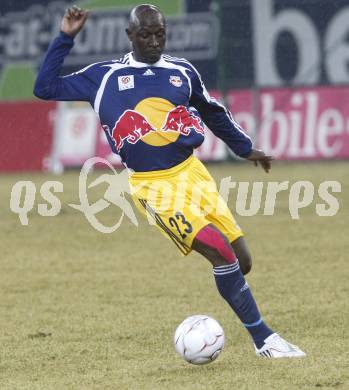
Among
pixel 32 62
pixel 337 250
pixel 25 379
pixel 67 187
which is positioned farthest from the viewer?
pixel 32 62

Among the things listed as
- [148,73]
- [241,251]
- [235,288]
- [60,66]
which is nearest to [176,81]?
[148,73]

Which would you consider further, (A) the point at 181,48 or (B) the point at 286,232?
(A) the point at 181,48

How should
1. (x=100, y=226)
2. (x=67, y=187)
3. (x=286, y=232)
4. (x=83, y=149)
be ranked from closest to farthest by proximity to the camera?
1. (x=286, y=232)
2. (x=100, y=226)
3. (x=67, y=187)
4. (x=83, y=149)

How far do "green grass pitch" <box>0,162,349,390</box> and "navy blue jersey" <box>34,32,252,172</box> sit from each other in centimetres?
131

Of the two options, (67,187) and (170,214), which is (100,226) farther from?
(170,214)

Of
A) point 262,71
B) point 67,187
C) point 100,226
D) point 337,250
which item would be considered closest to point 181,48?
point 262,71

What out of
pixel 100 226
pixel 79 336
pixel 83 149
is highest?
pixel 79 336

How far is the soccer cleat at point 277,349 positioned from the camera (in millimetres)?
6520

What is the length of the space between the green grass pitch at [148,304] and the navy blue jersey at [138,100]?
51.6 inches

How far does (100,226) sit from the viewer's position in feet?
44.5

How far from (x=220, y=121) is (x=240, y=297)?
1.23 meters

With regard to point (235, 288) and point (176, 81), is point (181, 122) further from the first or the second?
point (235, 288)

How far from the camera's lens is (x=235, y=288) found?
6559mm

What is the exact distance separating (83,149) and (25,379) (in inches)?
610
